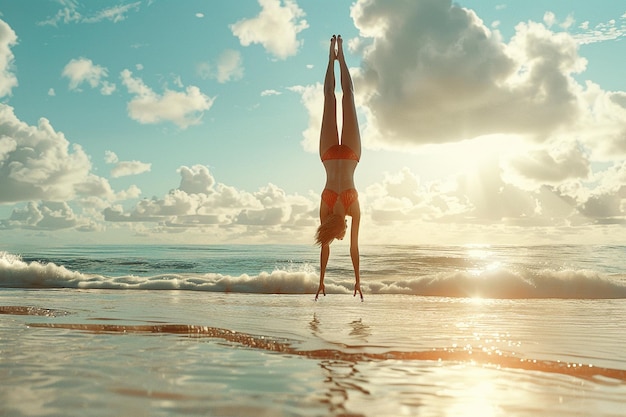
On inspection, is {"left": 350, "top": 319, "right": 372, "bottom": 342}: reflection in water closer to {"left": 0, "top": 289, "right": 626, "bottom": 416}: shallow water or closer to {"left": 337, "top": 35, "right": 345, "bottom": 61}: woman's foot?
{"left": 0, "top": 289, "right": 626, "bottom": 416}: shallow water

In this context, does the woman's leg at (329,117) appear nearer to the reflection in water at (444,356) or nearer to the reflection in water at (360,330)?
the reflection in water at (360,330)

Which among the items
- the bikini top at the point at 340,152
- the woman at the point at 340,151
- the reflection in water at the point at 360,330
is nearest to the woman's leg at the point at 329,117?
the woman at the point at 340,151

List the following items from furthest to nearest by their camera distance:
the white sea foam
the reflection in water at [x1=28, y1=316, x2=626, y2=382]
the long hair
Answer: the white sea foam < the long hair < the reflection in water at [x1=28, y1=316, x2=626, y2=382]

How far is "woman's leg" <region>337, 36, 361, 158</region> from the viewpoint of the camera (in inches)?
367

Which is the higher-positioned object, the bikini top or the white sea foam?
the bikini top

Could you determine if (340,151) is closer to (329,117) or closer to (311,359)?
(329,117)

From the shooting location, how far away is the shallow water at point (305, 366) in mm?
3172

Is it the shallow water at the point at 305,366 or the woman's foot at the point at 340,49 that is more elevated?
the woman's foot at the point at 340,49

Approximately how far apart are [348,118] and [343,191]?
1.34m

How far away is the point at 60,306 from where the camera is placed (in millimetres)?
9578

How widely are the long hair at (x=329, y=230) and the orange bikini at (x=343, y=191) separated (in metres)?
0.38

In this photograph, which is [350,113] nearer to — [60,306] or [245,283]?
[60,306]

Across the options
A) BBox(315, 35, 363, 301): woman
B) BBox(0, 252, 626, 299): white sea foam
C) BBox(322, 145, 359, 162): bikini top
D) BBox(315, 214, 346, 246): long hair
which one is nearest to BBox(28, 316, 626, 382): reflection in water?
BBox(315, 214, 346, 246): long hair

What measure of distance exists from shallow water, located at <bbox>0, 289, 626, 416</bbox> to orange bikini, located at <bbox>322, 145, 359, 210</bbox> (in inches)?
86.6
